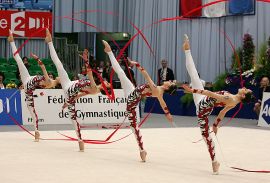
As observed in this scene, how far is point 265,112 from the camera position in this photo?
16219 mm

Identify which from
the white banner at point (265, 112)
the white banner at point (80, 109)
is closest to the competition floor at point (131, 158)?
the white banner at point (80, 109)

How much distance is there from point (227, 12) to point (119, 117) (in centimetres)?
637

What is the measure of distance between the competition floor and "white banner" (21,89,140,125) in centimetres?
86

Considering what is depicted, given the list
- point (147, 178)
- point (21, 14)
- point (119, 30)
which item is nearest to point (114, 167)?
point (147, 178)

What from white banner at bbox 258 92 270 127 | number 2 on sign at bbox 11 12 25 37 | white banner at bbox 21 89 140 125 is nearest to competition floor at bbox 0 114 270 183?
white banner at bbox 21 89 140 125

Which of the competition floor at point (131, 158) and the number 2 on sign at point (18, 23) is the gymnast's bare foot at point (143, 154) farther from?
the number 2 on sign at point (18, 23)

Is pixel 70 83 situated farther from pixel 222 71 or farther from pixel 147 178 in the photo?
pixel 222 71

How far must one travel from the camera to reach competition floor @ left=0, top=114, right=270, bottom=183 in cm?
768

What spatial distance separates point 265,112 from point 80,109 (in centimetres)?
447

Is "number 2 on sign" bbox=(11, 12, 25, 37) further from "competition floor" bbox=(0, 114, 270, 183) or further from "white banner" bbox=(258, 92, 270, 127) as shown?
"white banner" bbox=(258, 92, 270, 127)

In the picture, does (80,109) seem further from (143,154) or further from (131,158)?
(143,154)

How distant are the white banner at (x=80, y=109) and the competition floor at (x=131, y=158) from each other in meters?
0.86

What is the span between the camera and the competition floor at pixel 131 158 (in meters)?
7.68

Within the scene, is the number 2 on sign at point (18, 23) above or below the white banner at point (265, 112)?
above
